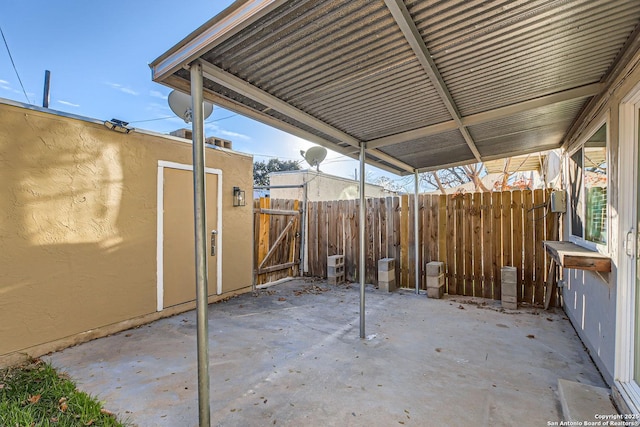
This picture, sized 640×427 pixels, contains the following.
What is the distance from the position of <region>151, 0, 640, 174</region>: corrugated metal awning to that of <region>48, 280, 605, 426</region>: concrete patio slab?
2.28 m

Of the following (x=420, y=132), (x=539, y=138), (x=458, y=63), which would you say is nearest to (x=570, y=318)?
(x=539, y=138)

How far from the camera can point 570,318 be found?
3.90 metres

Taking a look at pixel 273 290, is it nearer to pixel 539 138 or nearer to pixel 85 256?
pixel 85 256

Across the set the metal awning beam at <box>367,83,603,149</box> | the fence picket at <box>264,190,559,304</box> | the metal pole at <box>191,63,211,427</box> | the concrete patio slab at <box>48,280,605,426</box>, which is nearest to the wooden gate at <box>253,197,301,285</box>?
the fence picket at <box>264,190,559,304</box>

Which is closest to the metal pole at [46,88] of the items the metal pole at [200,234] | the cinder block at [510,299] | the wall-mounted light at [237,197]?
the wall-mounted light at [237,197]

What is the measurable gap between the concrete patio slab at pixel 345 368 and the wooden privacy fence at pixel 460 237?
897mm

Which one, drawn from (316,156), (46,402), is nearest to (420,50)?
(46,402)

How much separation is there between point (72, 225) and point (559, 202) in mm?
6347

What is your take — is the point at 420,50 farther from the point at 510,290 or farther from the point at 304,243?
the point at 304,243

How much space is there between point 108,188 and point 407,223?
499 cm

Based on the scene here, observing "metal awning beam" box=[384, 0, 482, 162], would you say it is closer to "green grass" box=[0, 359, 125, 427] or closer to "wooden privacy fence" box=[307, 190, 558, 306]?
"wooden privacy fence" box=[307, 190, 558, 306]

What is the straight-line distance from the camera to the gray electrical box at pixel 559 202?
4262 millimetres

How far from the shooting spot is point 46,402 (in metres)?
2.26

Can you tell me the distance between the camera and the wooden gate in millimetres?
6250
